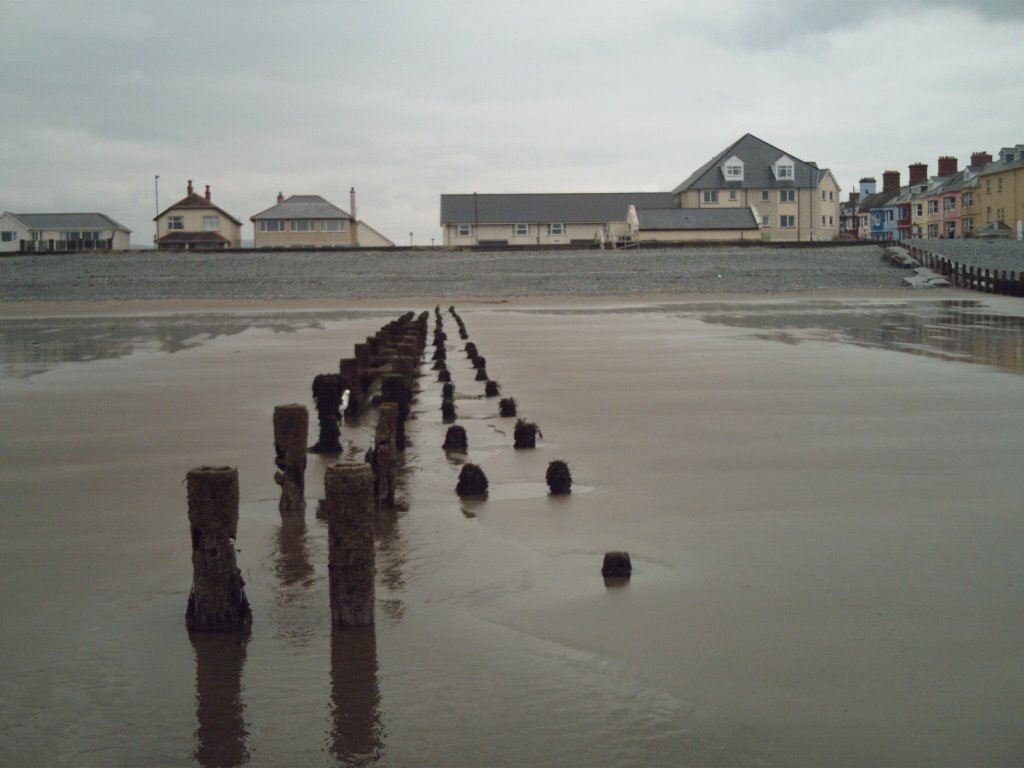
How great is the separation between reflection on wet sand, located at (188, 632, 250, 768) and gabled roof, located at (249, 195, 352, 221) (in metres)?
89.6

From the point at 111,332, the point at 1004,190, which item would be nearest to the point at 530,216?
the point at 1004,190

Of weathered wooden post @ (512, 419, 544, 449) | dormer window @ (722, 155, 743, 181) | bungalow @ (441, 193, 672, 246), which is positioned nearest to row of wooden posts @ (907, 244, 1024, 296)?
dormer window @ (722, 155, 743, 181)

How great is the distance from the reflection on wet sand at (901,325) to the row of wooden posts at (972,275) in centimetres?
665

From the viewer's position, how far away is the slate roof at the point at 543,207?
9225 centimetres

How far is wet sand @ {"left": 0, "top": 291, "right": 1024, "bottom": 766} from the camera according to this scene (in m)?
4.69

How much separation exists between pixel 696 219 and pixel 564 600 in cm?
7736

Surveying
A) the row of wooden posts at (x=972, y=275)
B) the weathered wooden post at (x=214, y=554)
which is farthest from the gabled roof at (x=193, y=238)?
the weathered wooden post at (x=214, y=554)

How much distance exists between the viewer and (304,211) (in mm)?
94375

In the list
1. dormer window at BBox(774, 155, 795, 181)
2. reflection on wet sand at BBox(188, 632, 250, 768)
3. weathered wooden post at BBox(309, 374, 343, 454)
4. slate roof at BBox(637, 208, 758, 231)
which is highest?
dormer window at BBox(774, 155, 795, 181)

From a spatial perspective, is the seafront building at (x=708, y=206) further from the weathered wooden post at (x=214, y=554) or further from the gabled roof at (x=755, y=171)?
the weathered wooden post at (x=214, y=554)

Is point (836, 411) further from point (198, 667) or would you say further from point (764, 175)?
point (764, 175)

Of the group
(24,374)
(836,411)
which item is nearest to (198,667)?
(836,411)

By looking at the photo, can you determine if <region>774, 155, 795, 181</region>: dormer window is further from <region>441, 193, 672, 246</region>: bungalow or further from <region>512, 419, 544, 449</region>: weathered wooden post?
<region>512, 419, 544, 449</region>: weathered wooden post

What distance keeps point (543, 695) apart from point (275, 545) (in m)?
3.02
